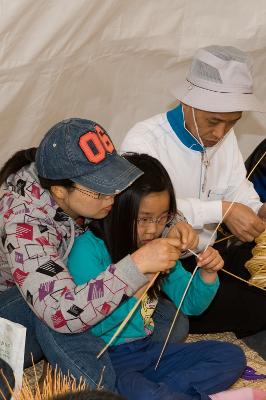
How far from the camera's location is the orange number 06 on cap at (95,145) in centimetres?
139

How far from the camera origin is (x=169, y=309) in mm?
1745

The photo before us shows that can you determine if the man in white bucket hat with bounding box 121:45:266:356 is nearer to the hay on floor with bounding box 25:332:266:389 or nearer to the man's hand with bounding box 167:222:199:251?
the hay on floor with bounding box 25:332:266:389

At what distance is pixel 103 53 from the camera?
6.57 feet

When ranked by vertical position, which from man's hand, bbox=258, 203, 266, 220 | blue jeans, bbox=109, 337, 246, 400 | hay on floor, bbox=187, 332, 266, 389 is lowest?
hay on floor, bbox=187, 332, 266, 389

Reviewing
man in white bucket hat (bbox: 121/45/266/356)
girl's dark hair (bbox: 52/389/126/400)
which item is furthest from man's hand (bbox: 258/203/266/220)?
girl's dark hair (bbox: 52/389/126/400)

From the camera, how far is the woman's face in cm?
141

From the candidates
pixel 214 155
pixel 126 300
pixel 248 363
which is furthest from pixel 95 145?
pixel 248 363

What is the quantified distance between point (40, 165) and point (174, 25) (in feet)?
2.95

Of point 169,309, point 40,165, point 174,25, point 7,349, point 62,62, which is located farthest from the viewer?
point 174,25

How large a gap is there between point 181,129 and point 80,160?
0.58 meters

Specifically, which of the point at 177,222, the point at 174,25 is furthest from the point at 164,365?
the point at 174,25

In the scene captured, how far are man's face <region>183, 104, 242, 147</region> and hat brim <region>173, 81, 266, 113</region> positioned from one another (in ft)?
0.10

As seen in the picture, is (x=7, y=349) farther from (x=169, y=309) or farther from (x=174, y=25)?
→ (x=174, y=25)

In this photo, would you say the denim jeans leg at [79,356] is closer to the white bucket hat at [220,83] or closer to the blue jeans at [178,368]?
the blue jeans at [178,368]
